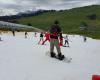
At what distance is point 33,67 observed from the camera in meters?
13.9

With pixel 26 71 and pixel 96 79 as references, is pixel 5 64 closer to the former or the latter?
pixel 26 71

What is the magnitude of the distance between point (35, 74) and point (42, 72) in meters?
0.71

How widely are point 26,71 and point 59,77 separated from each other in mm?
1422

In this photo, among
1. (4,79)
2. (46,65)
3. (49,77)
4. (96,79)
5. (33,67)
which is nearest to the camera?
(96,79)

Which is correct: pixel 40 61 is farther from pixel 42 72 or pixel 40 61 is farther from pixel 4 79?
pixel 4 79

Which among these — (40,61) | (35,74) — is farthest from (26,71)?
(40,61)

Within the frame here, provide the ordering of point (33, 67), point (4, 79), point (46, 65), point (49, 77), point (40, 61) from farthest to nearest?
1. point (40, 61)
2. point (46, 65)
3. point (33, 67)
4. point (49, 77)
5. point (4, 79)

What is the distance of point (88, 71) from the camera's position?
14.3m

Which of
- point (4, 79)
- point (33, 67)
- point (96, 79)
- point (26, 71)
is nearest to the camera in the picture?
point (96, 79)

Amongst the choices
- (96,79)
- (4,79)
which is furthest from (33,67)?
(96,79)

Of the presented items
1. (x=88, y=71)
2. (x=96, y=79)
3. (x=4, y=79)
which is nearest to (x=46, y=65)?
(x=88, y=71)

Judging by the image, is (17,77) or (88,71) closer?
(17,77)

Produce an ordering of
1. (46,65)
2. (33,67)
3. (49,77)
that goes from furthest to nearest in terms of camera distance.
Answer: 1. (46,65)
2. (33,67)
3. (49,77)

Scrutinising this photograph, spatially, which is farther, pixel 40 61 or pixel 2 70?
pixel 40 61
